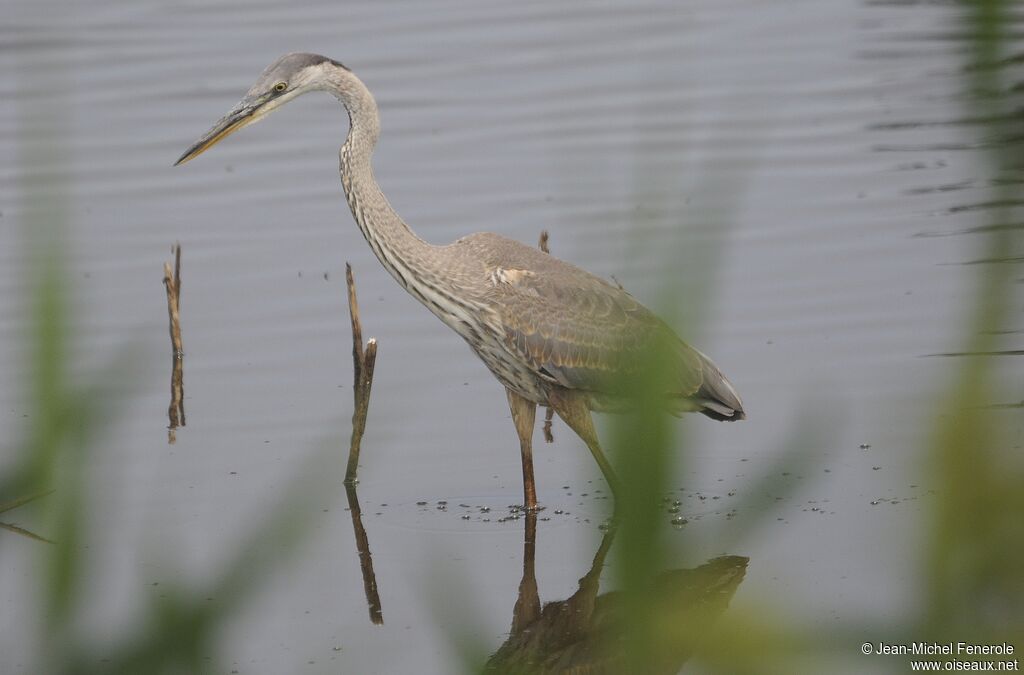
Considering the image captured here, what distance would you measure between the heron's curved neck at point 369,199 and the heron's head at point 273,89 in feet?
0.28

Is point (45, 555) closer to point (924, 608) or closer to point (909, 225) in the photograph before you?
point (924, 608)

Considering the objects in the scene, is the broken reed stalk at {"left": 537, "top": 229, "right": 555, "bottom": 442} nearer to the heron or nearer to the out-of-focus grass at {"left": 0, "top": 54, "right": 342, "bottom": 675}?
the heron

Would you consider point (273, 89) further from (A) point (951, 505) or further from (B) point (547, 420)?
(A) point (951, 505)

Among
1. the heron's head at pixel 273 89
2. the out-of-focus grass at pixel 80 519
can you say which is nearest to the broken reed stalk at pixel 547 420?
the heron's head at pixel 273 89

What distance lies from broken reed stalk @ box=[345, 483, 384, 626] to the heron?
66cm

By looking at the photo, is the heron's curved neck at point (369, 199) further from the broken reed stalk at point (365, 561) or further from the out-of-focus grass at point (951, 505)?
the out-of-focus grass at point (951, 505)

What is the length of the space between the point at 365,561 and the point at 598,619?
2.26 meters

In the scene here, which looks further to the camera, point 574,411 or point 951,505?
point 574,411

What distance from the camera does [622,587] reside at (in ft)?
5.31

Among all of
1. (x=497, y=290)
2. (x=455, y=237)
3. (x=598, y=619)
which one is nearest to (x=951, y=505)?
(x=598, y=619)

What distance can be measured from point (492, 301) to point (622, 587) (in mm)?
4596

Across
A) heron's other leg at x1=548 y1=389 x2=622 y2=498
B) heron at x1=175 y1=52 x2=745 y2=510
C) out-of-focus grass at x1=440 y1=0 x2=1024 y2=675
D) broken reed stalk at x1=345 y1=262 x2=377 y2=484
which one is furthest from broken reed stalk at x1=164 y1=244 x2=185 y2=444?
out-of-focus grass at x1=440 y1=0 x2=1024 y2=675

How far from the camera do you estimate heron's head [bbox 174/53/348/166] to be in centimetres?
635

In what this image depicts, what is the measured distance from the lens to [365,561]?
620 cm
